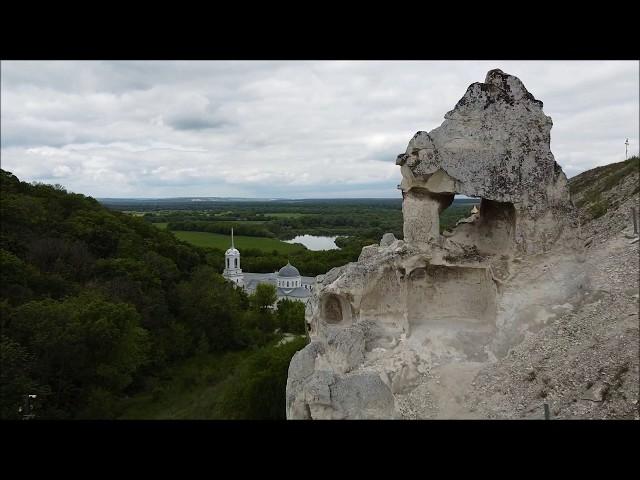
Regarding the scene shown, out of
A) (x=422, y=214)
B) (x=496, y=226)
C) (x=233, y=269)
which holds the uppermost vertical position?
(x=422, y=214)

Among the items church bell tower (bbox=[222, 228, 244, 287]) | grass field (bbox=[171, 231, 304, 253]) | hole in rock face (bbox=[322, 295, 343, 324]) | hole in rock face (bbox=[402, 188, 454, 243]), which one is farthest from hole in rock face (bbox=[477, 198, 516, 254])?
grass field (bbox=[171, 231, 304, 253])

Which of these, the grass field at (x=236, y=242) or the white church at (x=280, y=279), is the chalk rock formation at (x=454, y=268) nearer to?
the white church at (x=280, y=279)

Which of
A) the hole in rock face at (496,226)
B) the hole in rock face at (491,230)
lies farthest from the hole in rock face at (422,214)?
the hole in rock face at (496,226)

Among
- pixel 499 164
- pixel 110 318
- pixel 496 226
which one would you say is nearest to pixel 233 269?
pixel 110 318

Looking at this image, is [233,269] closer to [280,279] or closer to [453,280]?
[280,279]

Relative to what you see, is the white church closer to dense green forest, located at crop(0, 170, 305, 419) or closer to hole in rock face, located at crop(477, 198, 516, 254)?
dense green forest, located at crop(0, 170, 305, 419)

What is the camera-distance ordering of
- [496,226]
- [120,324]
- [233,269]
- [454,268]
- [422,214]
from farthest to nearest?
[233,269] → [120,324] → [496,226] → [454,268] → [422,214]
